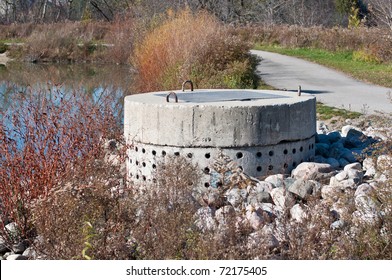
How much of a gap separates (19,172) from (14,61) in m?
28.4

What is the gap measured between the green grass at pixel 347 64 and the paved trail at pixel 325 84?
1.21 feet

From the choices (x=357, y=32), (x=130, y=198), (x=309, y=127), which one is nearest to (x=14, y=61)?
(x=357, y=32)

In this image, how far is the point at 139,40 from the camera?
2469 centimetres

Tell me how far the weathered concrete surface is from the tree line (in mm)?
28451

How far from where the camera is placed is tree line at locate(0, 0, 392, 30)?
1646 inches

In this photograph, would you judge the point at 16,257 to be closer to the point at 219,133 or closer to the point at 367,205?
the point at 219,133

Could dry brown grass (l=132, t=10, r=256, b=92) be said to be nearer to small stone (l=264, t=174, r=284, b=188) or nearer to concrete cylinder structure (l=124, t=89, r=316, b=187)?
concrete cylinder structure (l=124, t=89, r=316, b=187)

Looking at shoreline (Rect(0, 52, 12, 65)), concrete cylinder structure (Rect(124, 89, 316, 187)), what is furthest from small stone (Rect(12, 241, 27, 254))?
shoreline (Rect(0, 52, 12, 65))

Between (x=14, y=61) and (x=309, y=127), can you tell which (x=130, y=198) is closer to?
(x=309, y=127)

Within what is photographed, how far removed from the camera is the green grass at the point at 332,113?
12.8 meters

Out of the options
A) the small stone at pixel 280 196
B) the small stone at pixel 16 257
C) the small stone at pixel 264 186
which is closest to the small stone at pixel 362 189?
the small stone at pixel 280 196

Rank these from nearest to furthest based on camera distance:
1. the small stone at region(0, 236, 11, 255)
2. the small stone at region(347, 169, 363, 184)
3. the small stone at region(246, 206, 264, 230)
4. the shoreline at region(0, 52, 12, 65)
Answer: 1. the small stone at region(246, 206, 264, 230)
2. the small stone at region(0, 236, 11, 255)
3. the small stone at region(347, 169, 363, 184)
4. the shoreline at region(0, 52, 12, 65)

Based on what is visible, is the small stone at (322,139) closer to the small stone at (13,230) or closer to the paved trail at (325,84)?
the paved trail at (325,84)

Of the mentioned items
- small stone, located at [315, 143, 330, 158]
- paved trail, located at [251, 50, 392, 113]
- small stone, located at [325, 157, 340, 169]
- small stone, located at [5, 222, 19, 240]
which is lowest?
small stone, located at [5, 222, 19, 240]
